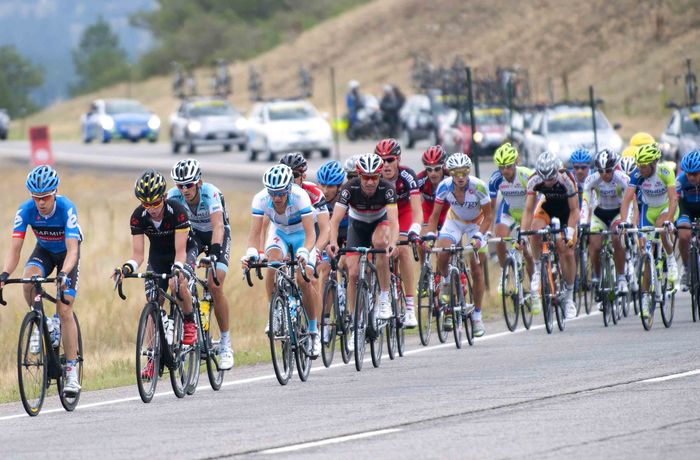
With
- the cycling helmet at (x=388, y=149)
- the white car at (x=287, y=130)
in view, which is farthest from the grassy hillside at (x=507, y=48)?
the cycling helmet at (x=388, y=149)

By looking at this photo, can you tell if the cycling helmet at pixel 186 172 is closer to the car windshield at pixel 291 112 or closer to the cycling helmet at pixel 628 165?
the cycling helmet at pixel 628 165

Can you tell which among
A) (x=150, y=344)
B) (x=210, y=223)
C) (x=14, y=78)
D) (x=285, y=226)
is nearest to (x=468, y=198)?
(x=285, y=226)

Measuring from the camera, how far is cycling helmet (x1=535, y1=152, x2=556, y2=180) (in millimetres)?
17969

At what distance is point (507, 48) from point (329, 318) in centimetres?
6200

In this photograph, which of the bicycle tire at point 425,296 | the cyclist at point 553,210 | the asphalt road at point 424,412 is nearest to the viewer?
the asphalt road at point 424,412

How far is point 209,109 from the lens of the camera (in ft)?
172

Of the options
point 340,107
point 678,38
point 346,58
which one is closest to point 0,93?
point 346,58

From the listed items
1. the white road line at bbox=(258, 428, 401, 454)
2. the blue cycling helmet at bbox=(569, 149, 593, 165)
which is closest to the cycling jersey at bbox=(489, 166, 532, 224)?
the blue cycling helmet at bbox=(569, 149, 593, 165)

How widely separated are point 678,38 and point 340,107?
77.2ft

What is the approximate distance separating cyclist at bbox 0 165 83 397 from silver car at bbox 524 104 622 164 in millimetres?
23549

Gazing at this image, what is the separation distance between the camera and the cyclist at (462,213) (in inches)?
671

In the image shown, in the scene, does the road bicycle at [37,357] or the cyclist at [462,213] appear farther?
the cyclist at [462,213]

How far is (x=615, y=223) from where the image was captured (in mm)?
18562

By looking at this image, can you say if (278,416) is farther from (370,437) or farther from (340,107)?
(340,107)
